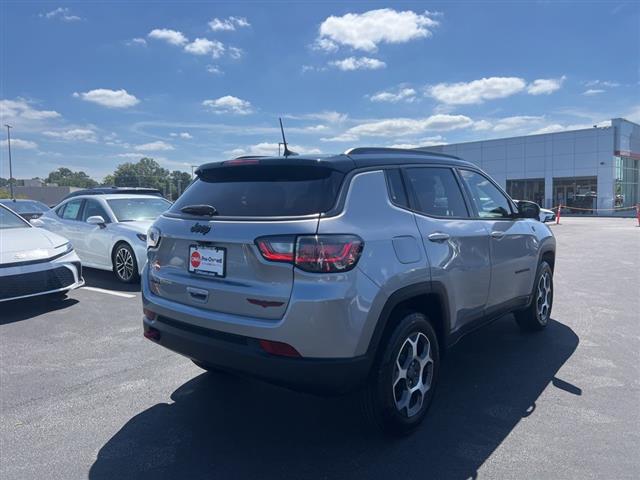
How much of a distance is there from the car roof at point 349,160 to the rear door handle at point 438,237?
1.85 feet

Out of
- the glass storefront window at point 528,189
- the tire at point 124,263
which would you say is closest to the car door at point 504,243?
the tire at point 124,263

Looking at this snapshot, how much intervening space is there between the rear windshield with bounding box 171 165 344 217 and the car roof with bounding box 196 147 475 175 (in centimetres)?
3

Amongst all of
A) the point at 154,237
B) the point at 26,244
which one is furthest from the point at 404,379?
the point at 26,244

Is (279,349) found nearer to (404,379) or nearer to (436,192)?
(404,379)

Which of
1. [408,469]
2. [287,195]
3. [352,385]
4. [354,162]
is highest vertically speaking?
[354,162]

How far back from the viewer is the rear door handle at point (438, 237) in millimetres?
3343

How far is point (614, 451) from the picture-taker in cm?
300

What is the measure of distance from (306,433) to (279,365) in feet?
2.68

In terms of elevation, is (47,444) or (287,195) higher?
(287,195)

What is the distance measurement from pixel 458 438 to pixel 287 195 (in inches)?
76.2

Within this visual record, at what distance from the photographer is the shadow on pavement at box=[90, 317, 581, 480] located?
2.83 meters

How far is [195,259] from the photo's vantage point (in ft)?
10.3

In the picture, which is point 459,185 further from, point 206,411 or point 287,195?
point 206,411

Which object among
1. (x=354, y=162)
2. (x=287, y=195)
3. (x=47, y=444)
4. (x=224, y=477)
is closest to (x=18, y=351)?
(x=47, y=444)
